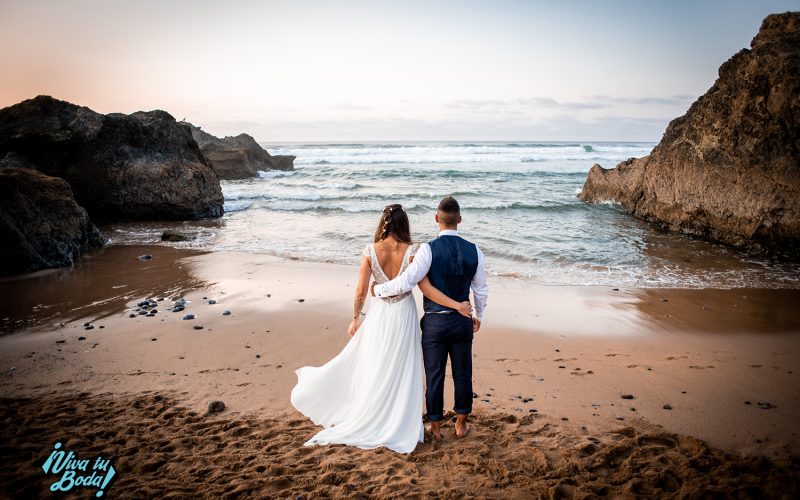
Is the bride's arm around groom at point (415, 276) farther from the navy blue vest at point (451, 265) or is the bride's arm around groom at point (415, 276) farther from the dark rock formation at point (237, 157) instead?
the dark rock formation at point (237, 157)

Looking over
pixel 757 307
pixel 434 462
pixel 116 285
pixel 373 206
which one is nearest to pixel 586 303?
pixel 757 307

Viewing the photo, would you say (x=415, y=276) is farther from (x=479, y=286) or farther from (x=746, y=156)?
(x=746, y=156)

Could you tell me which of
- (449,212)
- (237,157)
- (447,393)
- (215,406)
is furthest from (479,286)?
(237,157)

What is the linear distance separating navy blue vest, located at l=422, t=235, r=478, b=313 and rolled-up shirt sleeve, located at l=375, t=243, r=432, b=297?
0.17ft

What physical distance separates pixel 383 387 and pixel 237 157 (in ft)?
100

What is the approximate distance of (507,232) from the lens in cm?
1493

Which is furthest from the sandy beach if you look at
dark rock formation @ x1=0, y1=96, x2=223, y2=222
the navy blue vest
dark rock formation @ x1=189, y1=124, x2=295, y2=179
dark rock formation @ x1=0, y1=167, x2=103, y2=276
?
dark rock formation @ x1=189, y1=124, x2=295, y2=179

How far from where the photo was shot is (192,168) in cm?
1692

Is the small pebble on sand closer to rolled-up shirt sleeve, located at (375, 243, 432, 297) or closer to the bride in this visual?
the bride

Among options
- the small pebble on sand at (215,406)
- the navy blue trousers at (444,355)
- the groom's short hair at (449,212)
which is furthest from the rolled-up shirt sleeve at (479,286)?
the small pebble on sand at (215,406)

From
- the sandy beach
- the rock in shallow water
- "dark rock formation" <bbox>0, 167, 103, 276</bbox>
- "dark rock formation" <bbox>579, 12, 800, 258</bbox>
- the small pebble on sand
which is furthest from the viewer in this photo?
the rock in shallow water

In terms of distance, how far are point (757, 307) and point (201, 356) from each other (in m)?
8.77

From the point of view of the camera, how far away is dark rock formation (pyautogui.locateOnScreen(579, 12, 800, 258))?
1090 centimetres

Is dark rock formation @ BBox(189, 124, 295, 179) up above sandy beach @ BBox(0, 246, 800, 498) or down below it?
above
